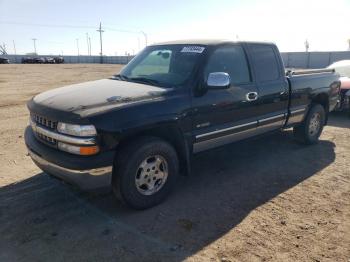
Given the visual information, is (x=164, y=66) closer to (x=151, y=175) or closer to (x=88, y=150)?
(x=151, y=175)

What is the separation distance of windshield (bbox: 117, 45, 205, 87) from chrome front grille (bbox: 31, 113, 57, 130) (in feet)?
4.46

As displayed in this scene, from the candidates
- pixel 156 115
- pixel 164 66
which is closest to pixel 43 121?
pixel 156 115

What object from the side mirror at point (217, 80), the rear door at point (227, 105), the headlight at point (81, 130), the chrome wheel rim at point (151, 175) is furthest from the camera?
the rear door at point (227, 105)

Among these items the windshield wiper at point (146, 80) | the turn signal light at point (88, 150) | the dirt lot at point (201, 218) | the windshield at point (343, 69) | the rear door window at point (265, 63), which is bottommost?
the dirt lot at point (201, 218)

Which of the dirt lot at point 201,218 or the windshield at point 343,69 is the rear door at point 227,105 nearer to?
the dirt lot at point 201,218

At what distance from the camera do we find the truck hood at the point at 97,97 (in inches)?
140

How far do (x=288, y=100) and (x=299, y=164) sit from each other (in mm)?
1070

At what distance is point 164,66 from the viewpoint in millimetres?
4629

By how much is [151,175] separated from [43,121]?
135 cm

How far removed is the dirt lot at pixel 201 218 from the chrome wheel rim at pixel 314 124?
106 cm

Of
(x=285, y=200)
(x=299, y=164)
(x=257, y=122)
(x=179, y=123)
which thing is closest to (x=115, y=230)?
(x=179, y=123)

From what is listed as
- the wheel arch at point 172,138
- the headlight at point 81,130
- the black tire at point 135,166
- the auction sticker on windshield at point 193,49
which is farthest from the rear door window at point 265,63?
the headlight at point 81,130

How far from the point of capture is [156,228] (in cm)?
356

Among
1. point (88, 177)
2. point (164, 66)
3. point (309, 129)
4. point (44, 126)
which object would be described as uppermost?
point (164, 66)
